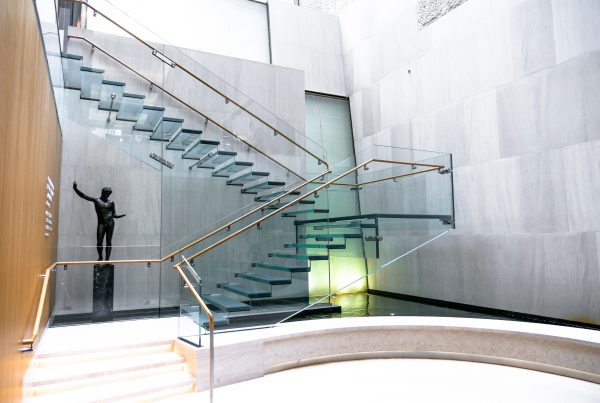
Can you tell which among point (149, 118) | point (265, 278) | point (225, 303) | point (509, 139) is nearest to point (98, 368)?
point (225, 303)

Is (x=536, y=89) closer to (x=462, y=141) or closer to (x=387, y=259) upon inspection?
(x=462, y=141)

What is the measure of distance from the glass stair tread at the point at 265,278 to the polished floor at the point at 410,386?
93 centimetres

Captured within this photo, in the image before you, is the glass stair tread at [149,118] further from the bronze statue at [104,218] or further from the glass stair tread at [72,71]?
the bronze statue at [104,218]

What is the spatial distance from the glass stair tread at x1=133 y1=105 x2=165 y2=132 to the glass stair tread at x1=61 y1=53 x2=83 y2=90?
0.87 meters

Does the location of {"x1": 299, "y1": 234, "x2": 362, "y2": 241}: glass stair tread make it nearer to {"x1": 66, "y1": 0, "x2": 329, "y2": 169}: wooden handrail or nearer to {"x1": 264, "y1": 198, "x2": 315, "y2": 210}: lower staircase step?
{"x1": 264, "y1": 198, "x2": 315, "y2": 210}: lower staircase step

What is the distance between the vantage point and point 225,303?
4.43 m

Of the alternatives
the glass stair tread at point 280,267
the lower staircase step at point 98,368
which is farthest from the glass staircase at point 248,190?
the lower staircase step at point 98,368

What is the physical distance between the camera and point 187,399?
139 inches

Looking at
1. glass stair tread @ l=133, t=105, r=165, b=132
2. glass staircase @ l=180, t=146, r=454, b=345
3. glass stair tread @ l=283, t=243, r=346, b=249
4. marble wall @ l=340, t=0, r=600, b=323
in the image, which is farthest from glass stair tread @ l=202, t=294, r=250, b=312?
marble wall @ l=340, t=0, r=600, b=323

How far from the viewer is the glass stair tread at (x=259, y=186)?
6.37m

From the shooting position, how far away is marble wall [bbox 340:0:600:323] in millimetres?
5277

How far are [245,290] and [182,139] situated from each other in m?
2.65

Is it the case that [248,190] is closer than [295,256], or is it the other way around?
[295,256]

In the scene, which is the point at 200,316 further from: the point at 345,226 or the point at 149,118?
the point at 149,118
